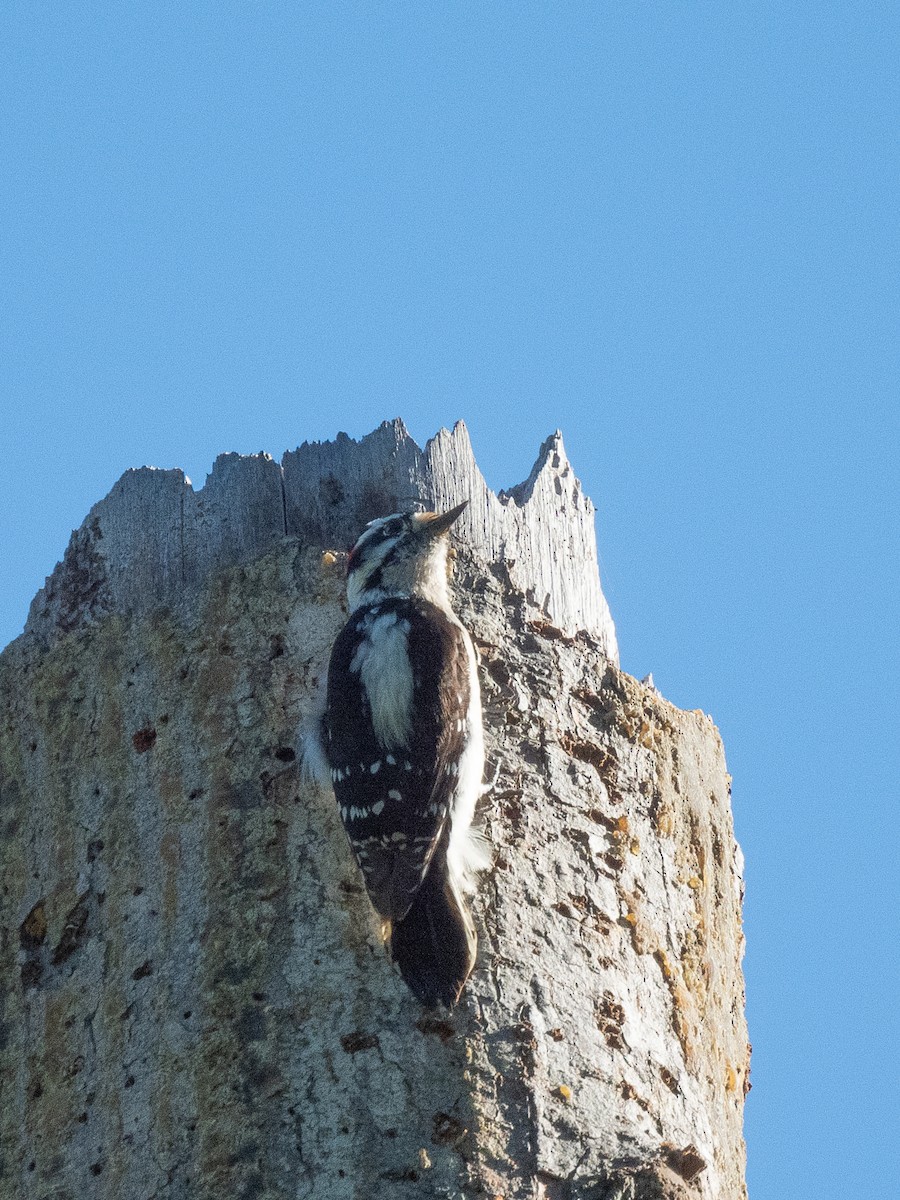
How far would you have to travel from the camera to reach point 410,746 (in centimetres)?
511

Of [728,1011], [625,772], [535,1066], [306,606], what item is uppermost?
[306,606]

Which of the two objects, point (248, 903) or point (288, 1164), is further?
point (248, 903)

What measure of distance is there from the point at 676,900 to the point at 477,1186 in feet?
4.29

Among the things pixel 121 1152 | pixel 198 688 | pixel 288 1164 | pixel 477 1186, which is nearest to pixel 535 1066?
pixel 477 1186

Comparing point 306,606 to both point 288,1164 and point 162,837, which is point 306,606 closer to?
point 162,837

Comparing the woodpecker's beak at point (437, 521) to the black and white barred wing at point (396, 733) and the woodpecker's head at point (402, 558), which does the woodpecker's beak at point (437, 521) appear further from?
the black and white barred wing at point (396, 733)

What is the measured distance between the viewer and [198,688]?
17.2ft

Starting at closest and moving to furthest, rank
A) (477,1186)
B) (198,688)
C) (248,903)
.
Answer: (477,1186) < (248,903) < (198,688)

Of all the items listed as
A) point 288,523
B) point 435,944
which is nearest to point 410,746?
point 435,944

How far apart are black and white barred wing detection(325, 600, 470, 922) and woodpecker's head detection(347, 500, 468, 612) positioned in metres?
0.08

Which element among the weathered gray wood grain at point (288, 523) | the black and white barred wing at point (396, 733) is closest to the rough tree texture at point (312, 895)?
the weathered gray wood grain at point (288, 523)

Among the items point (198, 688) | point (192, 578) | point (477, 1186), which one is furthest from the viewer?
point (192, 578)

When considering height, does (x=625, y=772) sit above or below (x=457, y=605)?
below

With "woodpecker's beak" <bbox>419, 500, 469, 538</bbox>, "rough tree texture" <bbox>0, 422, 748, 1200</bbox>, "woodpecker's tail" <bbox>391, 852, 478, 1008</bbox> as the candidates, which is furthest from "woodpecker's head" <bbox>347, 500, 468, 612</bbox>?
"woodpecker's tail" <bbox>391, 852, 478, 1008</bbox>
